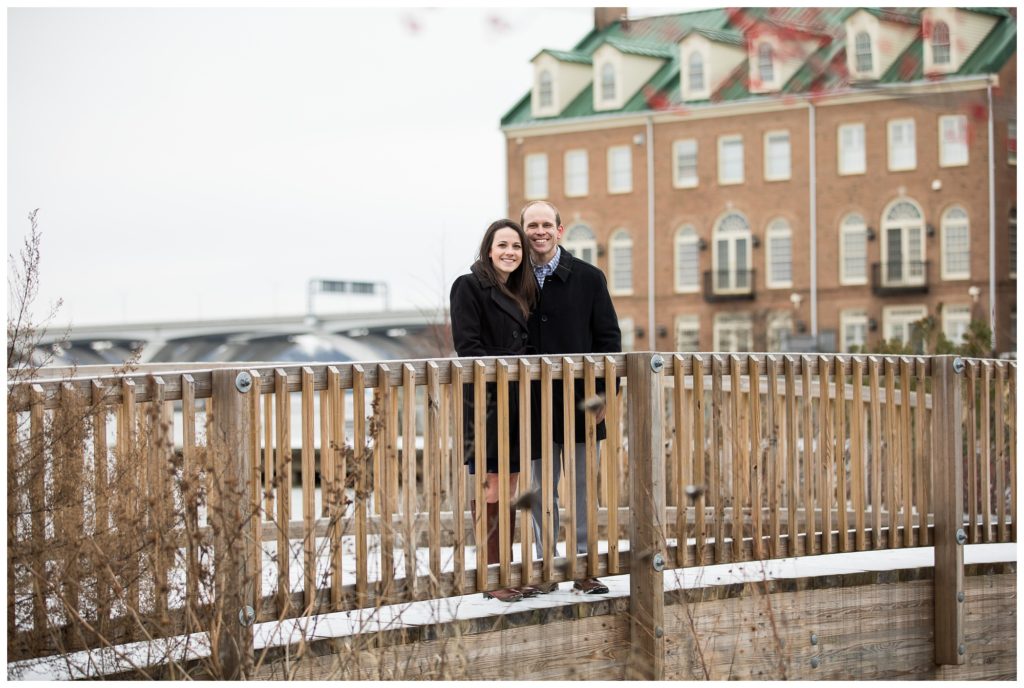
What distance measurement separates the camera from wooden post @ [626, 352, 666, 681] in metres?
6.57

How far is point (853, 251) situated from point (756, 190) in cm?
394

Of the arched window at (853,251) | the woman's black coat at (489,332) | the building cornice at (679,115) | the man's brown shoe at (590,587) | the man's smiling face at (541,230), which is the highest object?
the building cornice at (679,115)

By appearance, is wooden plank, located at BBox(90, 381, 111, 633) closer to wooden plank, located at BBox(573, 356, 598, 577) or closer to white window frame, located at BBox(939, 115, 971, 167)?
wooden plank, located at BBox(573, 356, 598, 577)

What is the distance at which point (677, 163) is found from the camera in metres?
52.9

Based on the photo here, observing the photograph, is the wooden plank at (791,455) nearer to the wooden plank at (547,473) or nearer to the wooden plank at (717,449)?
the wooden plank at (717,449)

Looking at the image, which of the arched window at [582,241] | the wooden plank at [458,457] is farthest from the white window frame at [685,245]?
the wooden plank at [458,457]

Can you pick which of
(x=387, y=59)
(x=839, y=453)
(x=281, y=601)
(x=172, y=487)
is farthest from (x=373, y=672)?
(x=387, y=59)

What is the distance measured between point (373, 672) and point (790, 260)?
46745 millimetres

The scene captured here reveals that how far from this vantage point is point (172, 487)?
5.55m

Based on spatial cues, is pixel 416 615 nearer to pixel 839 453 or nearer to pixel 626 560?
pixel 626 560

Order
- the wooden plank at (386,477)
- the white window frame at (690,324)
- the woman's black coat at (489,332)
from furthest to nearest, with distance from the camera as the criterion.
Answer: the white window frame at (690,324) < the woman's black coat at (489,332) < the wooden plank at (386,477)

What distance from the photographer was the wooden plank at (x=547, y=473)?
6.34 meters

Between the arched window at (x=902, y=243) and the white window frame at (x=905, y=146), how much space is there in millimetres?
1206

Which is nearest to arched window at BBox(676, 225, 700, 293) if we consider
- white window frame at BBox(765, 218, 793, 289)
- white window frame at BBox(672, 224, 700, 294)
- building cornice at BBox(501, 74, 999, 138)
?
white window frame at BBox(672, 224, 700, 294)
